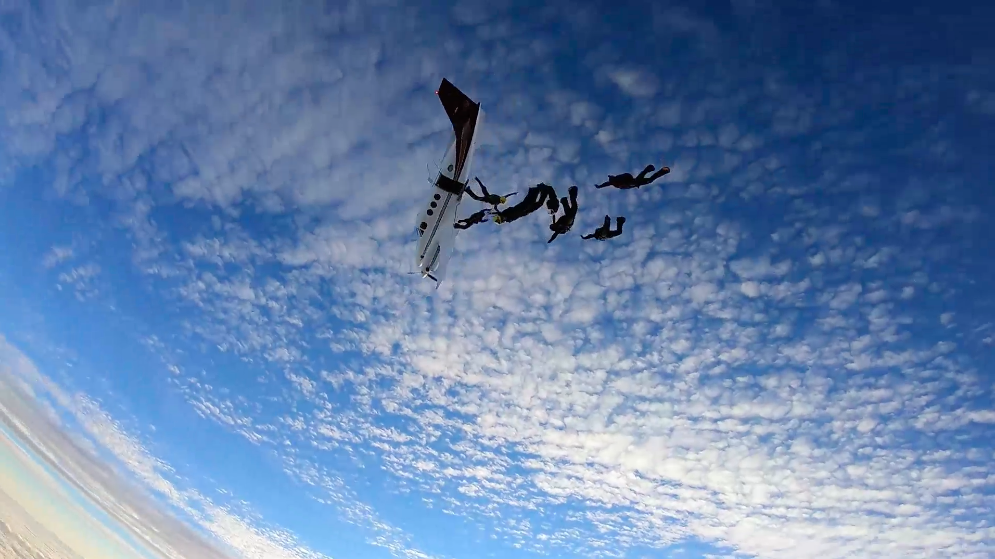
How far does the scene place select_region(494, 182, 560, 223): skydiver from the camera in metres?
20.7

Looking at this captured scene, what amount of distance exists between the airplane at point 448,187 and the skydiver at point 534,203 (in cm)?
410

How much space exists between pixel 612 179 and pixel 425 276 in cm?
1309

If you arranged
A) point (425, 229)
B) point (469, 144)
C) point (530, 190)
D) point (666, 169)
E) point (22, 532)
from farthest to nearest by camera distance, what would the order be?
point (22, 532), point (425, 229), point (469, 144), point (530, 190), point (666, 169)

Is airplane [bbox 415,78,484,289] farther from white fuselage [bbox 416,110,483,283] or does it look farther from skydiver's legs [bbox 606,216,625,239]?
skydiver's legs [bbox 606,216,625,239]

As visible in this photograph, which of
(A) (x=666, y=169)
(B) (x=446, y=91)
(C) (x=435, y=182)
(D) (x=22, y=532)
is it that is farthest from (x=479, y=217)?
(D) (x=22, y=532)

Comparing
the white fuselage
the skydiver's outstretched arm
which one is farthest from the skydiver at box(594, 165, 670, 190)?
the white fuselage

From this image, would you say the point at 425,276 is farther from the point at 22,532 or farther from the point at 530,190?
the point at 22,532

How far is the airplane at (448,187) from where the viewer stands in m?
23.7

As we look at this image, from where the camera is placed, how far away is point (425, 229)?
2697cm

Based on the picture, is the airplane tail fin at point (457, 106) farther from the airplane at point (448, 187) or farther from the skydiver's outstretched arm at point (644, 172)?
the skydiver's outstretched arm at point (644, 172)

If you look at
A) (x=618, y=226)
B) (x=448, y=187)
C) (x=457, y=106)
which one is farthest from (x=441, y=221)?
(x=618, y=226)

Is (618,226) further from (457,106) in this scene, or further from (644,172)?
(457,106)

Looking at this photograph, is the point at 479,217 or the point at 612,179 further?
the point at 479,217

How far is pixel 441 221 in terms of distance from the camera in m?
26.7
